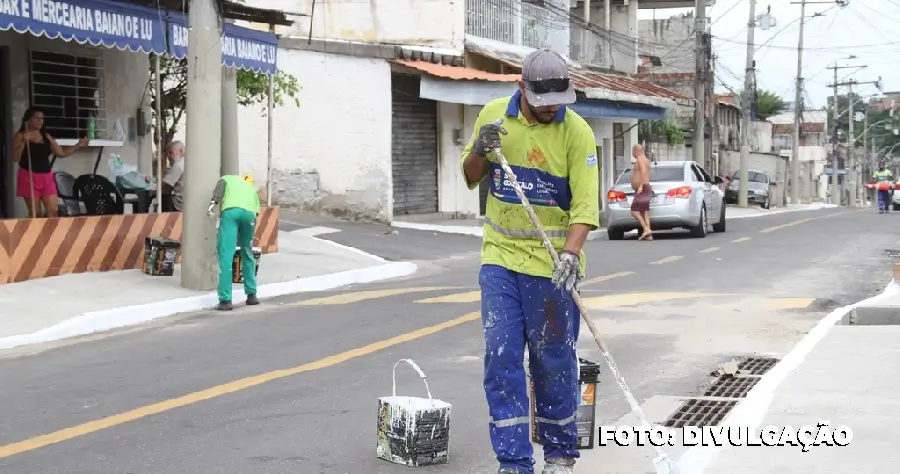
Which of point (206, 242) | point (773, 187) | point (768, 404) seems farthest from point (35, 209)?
point (773, 187)

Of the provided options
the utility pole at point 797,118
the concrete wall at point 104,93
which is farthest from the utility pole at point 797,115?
the concrete wall at point 104,93

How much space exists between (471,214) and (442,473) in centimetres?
2492

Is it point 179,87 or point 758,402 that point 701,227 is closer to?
point 179,87

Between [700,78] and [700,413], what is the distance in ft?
107

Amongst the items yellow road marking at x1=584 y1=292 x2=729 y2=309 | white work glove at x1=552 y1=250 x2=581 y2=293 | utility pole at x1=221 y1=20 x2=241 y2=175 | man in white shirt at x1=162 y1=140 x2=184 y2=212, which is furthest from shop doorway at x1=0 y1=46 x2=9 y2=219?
white work glove at x1=552 y1=250 x2=581 y2=293

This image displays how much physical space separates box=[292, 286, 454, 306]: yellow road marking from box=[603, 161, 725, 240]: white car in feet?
31.7

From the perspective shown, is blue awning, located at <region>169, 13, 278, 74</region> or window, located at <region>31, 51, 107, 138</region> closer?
blue awning, located at <region>169, 13, 278, 74</region>

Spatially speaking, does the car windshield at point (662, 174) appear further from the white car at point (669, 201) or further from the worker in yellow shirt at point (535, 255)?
the worker in yellow shirt at point (535, 255)

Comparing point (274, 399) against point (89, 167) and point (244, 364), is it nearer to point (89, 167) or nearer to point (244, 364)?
point (244, 364)

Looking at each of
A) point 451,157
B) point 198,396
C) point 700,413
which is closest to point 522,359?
point 700,413

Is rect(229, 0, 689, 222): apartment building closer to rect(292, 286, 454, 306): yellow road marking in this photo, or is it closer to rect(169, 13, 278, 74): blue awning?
rect(169, 13, 278, 74): blue awning

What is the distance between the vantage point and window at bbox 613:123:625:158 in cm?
4372

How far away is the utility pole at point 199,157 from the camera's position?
15.1m

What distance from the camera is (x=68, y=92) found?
1900cm
